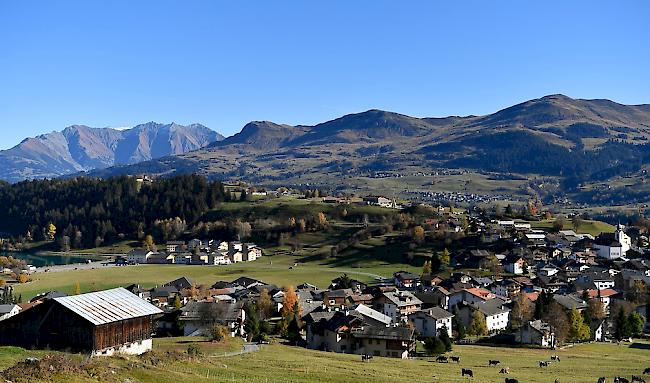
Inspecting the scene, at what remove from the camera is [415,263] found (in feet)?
475

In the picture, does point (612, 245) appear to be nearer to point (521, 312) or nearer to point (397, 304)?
point (521, 312)

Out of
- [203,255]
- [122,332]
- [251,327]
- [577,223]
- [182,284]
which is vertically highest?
[122,332]

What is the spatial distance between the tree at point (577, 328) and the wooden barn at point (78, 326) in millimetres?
50512

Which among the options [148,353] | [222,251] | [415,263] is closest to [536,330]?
[148,353]

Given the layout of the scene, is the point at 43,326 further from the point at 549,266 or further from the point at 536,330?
the point at 549,266

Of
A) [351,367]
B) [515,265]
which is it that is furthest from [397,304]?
[515,265]

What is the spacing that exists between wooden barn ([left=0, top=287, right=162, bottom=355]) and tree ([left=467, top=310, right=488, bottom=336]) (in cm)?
4810

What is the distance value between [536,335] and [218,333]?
114 ft

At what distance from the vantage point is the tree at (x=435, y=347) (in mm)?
62344

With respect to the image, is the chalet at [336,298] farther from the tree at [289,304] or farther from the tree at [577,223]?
the tree at [577,223]

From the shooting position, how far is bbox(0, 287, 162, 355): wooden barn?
40.5m

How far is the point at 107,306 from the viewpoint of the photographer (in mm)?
43438

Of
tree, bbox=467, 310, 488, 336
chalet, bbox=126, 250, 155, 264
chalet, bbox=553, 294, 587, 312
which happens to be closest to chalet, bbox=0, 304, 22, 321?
tree, bbox=467, 310, 488, 336

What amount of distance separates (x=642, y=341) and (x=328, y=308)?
35830 millimetres
